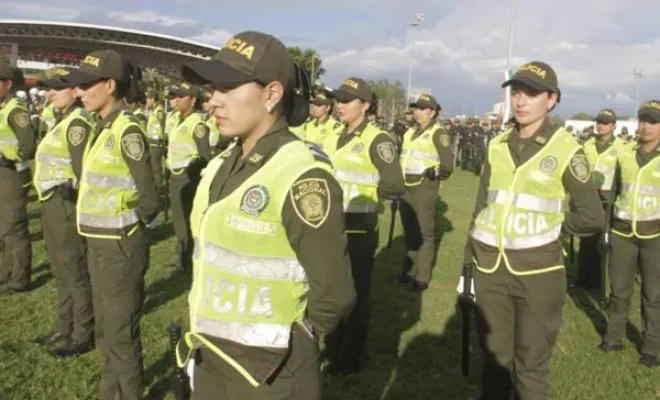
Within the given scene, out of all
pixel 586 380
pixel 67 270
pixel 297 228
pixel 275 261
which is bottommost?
pixel 586 380

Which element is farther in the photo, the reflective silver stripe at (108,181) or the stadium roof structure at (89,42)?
the stadium roof structure at (89,42)

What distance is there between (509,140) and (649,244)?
264cm

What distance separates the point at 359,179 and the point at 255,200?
3384mm

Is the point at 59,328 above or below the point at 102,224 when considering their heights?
below

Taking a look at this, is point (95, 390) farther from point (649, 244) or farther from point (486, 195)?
point (649, 244)

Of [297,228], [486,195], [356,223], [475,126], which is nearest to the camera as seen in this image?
[297,228]

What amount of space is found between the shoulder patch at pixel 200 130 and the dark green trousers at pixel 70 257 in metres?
3.38

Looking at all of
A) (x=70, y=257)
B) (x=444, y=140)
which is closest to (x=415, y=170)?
(x=444, y=140)

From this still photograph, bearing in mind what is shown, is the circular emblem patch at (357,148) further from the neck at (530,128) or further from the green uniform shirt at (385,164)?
the neck at (530,128)

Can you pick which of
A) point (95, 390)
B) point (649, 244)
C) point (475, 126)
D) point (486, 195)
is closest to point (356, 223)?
point (486, 195)

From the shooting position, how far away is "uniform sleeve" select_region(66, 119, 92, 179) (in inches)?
184

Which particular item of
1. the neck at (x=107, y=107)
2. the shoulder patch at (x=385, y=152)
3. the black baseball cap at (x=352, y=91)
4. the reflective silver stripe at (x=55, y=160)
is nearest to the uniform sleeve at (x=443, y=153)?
the shoulder patch at (x=385, y=152)

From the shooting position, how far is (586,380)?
207 inches

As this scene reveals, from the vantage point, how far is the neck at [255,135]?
221 centimetres
